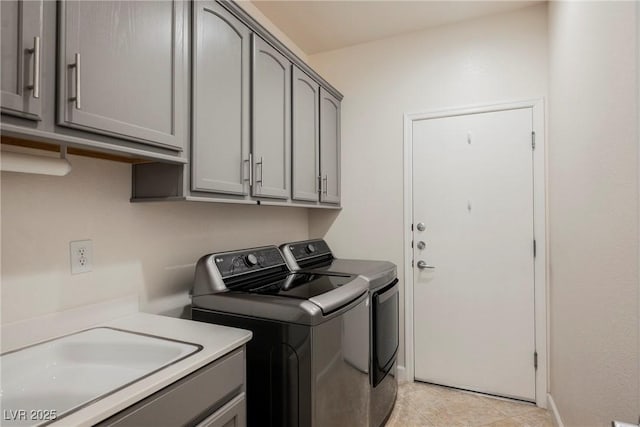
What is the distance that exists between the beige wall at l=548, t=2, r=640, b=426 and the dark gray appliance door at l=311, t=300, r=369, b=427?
3.09 ft

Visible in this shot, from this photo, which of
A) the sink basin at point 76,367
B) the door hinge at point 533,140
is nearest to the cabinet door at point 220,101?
the sink basin at point 76,367

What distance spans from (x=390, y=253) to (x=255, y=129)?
1501 millimetres

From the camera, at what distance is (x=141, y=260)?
1499 millimetres

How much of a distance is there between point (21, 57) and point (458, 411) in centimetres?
271

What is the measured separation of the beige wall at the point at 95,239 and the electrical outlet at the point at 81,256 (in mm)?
19

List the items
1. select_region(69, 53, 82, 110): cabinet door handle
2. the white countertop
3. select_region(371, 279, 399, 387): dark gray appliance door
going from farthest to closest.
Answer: select_region(371, 279, 399, 387): dark gray appliance door → select_region(69, 53, 82, 110): cabinet door handle → the white countertop

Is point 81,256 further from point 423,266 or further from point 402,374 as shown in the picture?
point 402,374

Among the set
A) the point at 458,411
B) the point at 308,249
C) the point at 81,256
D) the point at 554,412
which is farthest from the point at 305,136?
the point at 554,412

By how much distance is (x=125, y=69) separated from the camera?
1.06 meters

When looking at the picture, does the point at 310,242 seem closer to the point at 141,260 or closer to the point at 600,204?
the point at 141,260

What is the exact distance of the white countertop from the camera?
72 centimetres

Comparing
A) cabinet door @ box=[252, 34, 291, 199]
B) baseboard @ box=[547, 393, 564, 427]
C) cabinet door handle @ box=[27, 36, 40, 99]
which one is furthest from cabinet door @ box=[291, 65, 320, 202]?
baseboard @ box=[547, 393, 564, 427]

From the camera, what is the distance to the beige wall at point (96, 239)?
1.09 metres

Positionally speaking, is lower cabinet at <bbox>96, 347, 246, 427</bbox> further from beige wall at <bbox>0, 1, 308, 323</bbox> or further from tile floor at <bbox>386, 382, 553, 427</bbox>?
tile floor at <bbox>386, 382, 553, 427</bbox>
